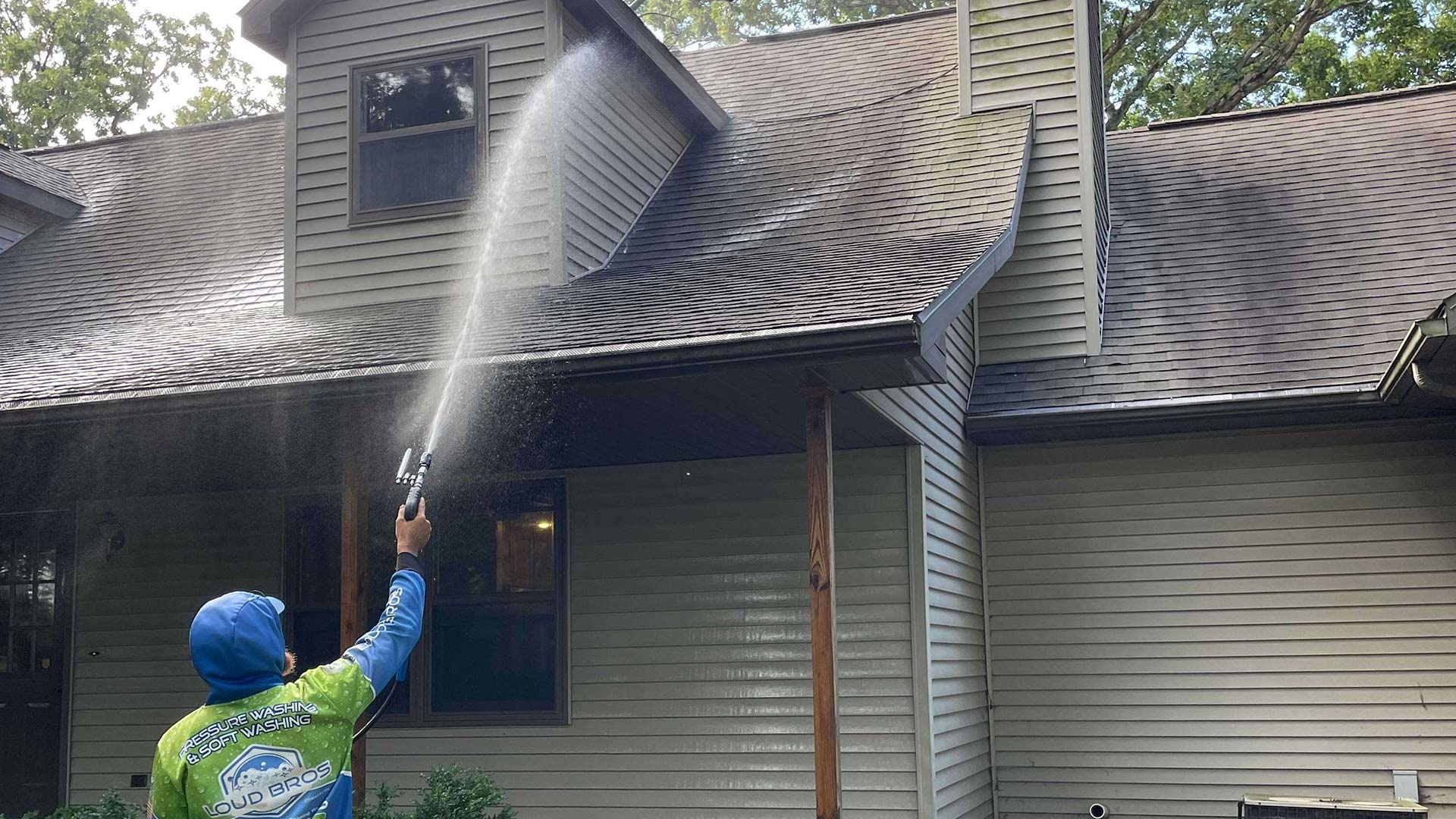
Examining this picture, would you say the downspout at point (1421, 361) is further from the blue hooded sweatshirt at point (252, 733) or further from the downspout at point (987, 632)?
the blue hooded sweatshirt at point (252, 733)

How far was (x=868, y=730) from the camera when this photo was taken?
7.93 meters

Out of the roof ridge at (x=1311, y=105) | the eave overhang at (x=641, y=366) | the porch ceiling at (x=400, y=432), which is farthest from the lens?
the roof ridge at (x=1311, y=105)

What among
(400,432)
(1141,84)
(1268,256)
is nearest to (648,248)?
(400,432)

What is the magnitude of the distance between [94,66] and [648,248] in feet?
65.4

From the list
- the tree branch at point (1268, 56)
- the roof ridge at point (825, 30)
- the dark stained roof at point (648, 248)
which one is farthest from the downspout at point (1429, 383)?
A: the tree branch at point (1268, 56)

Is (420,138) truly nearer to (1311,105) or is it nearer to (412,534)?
(412,534)

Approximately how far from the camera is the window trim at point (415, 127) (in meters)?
8.79

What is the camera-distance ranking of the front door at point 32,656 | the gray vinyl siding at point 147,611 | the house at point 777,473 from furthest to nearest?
the front door at point 32,656
the gray vinyl siding at point 147,611
the house at point 777,473

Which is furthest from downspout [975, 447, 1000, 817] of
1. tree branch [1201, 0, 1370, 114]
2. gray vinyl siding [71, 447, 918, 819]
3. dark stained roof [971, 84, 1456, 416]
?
tree branch [1201, 0, 1370, 114]

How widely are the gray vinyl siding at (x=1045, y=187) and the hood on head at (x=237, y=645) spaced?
740cm

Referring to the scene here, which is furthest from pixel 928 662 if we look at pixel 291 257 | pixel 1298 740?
pixel 291 257

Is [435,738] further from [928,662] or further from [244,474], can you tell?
[928,662]

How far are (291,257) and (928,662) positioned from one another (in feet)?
16.1

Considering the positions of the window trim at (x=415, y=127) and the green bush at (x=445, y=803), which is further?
the window trim at (x=415, y=127)
